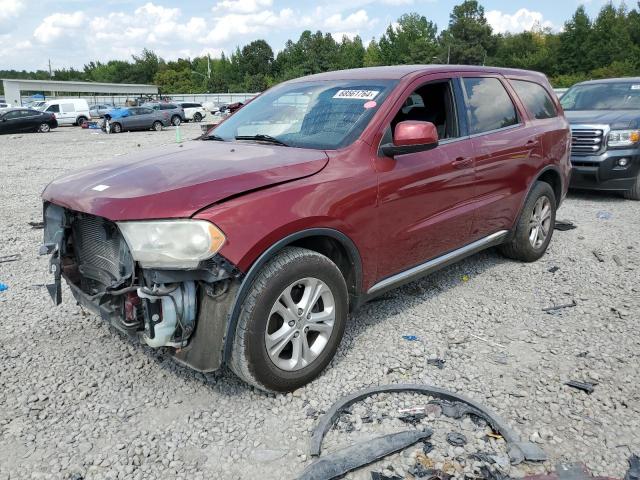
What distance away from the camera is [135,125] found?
96.6 ft

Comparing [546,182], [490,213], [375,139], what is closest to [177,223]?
[375,139]

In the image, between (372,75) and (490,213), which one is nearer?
(372,75)

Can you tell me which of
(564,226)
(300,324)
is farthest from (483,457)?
(564,226)

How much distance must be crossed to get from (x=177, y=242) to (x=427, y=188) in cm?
190

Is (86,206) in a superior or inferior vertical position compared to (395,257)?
superior

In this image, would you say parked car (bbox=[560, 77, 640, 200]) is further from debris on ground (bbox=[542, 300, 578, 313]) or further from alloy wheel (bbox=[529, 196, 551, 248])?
debris on ground (bbox=[542, 300, 578, 313])

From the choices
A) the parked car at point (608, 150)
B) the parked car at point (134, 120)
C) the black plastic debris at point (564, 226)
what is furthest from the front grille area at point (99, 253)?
the parked car at point (134, 120)

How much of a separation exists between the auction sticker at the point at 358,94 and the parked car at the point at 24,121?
29.1 metres

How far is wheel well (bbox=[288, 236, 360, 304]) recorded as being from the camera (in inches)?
128

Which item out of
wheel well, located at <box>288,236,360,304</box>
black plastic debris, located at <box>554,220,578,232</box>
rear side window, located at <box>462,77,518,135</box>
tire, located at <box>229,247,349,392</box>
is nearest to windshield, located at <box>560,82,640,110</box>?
black plastic debris, located at <box>554,220,578,232</box>

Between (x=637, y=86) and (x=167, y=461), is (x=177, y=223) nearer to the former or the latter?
(x=167, y=461)

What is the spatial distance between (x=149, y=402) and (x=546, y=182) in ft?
14.2

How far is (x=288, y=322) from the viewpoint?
120 inches

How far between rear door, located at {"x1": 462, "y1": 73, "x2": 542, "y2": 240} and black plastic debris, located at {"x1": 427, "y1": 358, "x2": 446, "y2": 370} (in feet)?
4.36
